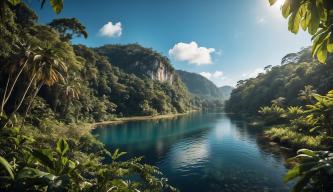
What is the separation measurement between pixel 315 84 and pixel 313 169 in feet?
255

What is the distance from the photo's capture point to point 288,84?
79938 millimetres

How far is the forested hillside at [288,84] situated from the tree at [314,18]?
6387 cm

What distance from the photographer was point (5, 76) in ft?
123

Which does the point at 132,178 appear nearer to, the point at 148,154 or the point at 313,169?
the point at 148,154

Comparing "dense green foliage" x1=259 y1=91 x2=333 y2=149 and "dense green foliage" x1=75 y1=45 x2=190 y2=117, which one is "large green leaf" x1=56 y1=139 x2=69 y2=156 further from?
"dense green foliage" x1=75 y1=45 x2=190 y2=117

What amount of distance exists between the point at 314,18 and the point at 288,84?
87450mm

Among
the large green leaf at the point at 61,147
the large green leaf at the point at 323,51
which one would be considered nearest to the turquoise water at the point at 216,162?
the large green leaf at the point at 61,147

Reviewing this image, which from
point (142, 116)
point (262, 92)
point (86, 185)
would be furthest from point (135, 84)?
point (86, 185)

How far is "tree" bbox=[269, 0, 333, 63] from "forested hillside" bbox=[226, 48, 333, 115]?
63873 millimetres

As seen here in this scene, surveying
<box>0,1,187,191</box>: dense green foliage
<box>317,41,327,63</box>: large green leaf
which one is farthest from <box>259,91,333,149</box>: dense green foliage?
<box>317,41,327,63</box>: large green leaf

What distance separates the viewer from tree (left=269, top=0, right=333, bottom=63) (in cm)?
235

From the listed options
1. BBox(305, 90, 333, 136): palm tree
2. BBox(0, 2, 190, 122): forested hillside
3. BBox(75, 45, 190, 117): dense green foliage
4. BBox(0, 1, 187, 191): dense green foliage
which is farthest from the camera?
BBox(75, 45, 190, 117): dense green foliage

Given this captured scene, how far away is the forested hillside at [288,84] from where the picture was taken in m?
65.6

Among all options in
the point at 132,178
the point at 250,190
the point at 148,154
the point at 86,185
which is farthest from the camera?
the point at 148,154
